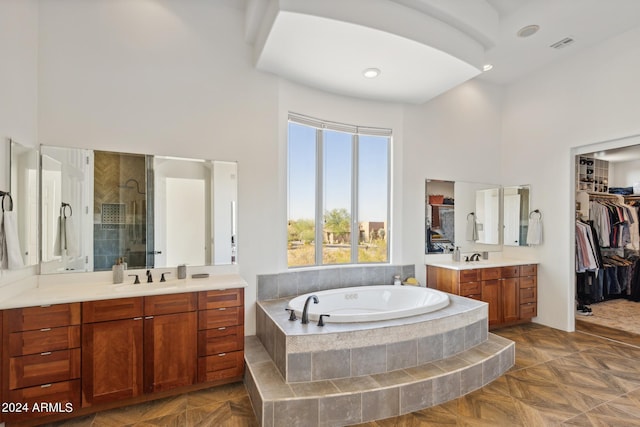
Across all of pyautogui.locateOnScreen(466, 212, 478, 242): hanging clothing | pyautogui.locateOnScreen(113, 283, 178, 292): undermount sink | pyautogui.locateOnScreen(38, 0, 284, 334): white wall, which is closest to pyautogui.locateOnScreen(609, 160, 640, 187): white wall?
pyautogui.locateOnScreen(466, 212, 478, 242): hanging clothing

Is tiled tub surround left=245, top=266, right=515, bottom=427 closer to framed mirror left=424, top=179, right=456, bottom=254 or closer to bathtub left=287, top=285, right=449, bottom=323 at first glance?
bathtub left=287, top=285, right=449, bottom=323

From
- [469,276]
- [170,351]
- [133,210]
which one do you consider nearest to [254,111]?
[133,210]

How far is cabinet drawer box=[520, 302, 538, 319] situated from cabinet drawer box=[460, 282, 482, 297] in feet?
2.80

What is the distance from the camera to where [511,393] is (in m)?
2.56

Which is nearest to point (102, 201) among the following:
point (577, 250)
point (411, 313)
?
point (411, 313)

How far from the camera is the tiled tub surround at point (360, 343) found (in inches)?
89.7

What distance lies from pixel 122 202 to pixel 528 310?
5060 mm

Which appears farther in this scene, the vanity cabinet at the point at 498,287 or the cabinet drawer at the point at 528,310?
the cabinet drawer at the point at 528,310

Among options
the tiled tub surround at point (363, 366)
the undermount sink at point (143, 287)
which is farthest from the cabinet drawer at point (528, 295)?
the undermount sink at point (143, 287)

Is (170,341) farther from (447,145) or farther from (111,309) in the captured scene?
(447,145)

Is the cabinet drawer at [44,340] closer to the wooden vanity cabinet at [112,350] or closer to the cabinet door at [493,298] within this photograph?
the wooden vanity cabinet at [112,350]

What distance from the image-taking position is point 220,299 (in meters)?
2.63

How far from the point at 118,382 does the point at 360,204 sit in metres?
2.98

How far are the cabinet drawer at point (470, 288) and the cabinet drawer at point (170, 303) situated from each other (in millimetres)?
3038
